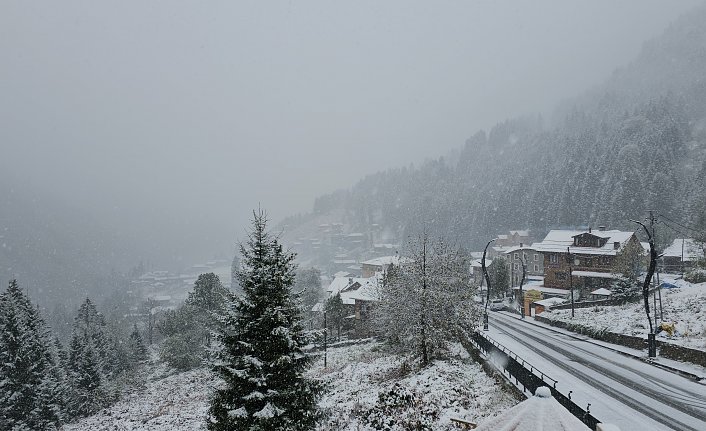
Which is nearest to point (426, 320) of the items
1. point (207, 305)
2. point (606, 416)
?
point (606, 416)

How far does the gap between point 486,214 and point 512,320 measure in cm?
9585

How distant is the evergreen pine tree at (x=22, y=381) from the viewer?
30.8 meters

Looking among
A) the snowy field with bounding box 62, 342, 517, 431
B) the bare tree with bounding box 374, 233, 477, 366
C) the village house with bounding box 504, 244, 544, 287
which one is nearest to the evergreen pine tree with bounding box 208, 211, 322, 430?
the snowy field with bounding box 62, 342, 517, 431

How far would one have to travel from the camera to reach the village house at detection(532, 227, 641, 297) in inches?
2157

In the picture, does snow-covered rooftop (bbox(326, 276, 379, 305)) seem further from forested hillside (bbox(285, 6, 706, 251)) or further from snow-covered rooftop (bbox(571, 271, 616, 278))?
forested hillside (bbox(285, 6, 706, 251))

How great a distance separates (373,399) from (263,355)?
10.9 metres

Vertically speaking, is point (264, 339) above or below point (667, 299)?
above

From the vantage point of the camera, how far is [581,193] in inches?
4149

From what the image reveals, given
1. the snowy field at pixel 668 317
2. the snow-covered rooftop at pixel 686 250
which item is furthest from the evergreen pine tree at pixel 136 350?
the snow-covered rooftop at pixel 686 250

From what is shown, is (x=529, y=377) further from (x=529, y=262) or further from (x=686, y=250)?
(x=529, y=262)

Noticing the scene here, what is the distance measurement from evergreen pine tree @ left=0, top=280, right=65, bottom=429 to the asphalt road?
37.4 m

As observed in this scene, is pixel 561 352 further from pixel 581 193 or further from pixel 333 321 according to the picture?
pixel 581 193

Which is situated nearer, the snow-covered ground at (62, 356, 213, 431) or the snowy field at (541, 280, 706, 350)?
the snowy field at (541, 280, 706, 350)

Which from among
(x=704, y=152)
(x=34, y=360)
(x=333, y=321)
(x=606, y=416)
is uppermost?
(x=704, y=152)
